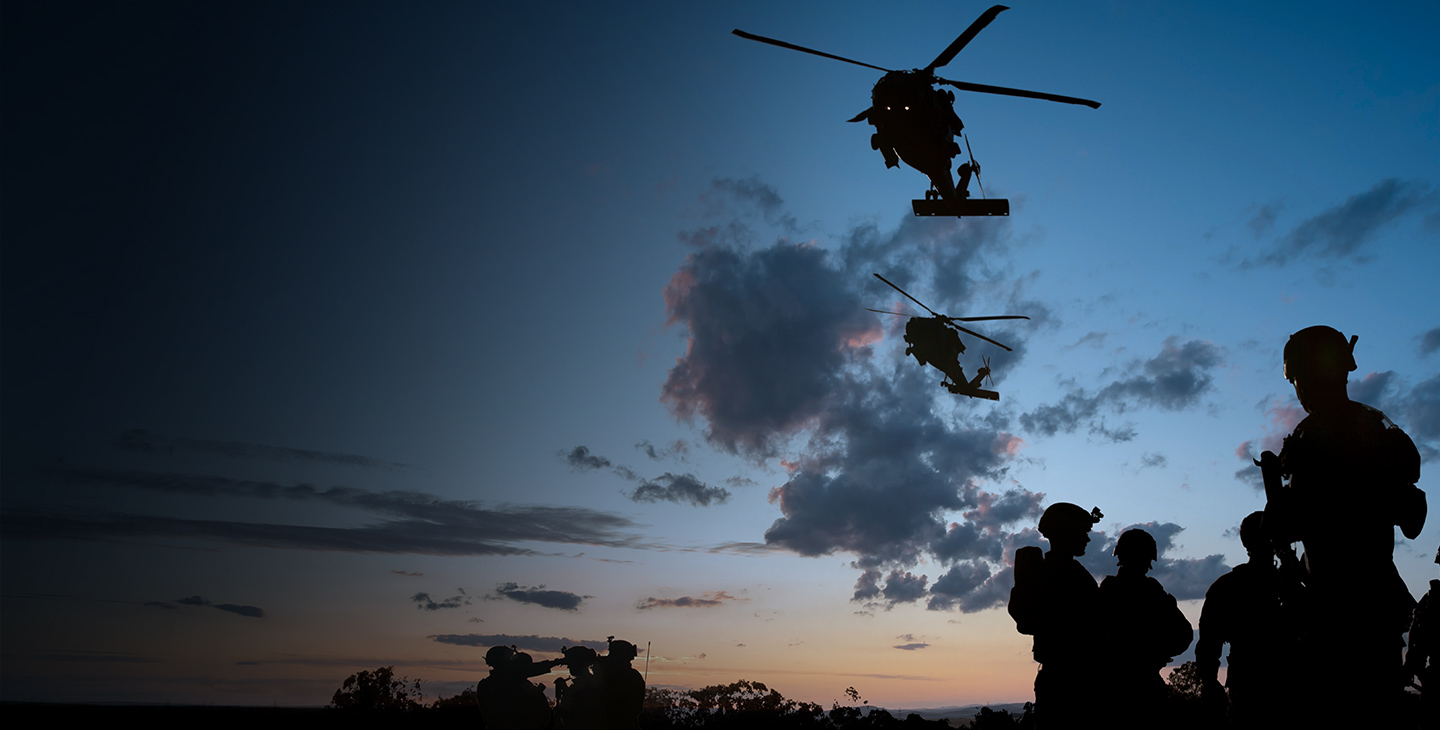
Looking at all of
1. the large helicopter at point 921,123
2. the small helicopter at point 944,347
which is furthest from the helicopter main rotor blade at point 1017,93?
the small helicopter at point 944,347

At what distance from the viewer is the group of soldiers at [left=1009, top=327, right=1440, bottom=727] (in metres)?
3.40

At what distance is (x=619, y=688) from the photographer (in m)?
9.25

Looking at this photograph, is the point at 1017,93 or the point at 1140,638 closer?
the point at 1140,638

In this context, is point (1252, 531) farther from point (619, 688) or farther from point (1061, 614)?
point (619, 688)

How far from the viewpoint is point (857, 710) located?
16.5m

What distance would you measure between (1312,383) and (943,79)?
731 inches

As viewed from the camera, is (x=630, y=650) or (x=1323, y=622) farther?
(x=630, y=650)

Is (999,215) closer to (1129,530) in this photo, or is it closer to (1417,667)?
(1417,667)

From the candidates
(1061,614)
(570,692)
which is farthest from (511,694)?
(1061,614)

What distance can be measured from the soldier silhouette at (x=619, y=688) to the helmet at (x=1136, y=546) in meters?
6.55

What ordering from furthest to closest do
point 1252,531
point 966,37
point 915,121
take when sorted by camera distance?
point 915,121, point 966,37, point 1252,531

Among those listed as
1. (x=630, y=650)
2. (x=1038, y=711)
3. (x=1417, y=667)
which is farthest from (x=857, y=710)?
(x=1038, y=711)

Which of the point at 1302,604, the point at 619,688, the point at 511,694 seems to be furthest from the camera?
the point at 511,694

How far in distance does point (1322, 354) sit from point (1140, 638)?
1.68 m
